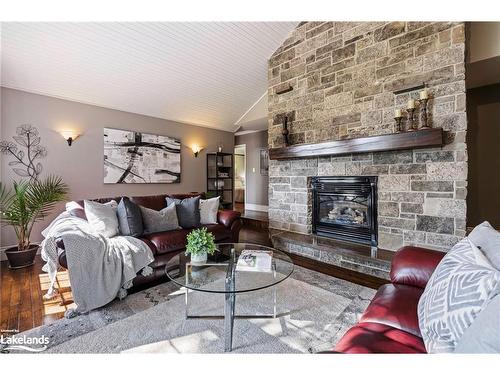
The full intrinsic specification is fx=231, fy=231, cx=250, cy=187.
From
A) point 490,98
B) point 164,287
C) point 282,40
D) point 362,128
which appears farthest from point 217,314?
point 490,98

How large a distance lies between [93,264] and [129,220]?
26.2 inches

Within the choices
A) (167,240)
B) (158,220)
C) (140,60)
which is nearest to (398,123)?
(167,240)

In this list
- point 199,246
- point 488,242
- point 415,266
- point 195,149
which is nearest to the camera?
point 488,242

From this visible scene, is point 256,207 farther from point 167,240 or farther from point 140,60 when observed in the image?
point 140,60

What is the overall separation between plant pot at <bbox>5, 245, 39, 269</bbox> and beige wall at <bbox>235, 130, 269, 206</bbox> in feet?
15.2

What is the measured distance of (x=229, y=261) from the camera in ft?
6.26

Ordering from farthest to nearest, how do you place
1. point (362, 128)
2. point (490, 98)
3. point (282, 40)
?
1. point (282, 40)
2. point (490, 98)
3. point (362, 128)

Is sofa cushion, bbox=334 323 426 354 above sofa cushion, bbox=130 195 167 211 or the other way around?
the other way around

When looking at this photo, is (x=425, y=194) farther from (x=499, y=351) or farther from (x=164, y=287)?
(x=164, y=287)

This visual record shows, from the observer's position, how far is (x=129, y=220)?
8.08ft

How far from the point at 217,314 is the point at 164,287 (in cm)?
74

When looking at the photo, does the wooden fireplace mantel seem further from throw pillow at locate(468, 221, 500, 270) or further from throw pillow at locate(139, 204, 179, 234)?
throw pillow at locate(139, 204, 179, 234)

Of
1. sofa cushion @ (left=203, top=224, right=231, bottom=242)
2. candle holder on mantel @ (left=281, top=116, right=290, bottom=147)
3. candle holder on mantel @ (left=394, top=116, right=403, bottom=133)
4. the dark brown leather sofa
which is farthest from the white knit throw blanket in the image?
candle holder on mantel @ (left=394, top=116, right=403, bottom=133)

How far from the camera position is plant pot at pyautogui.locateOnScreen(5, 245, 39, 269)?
2781 millimetres
